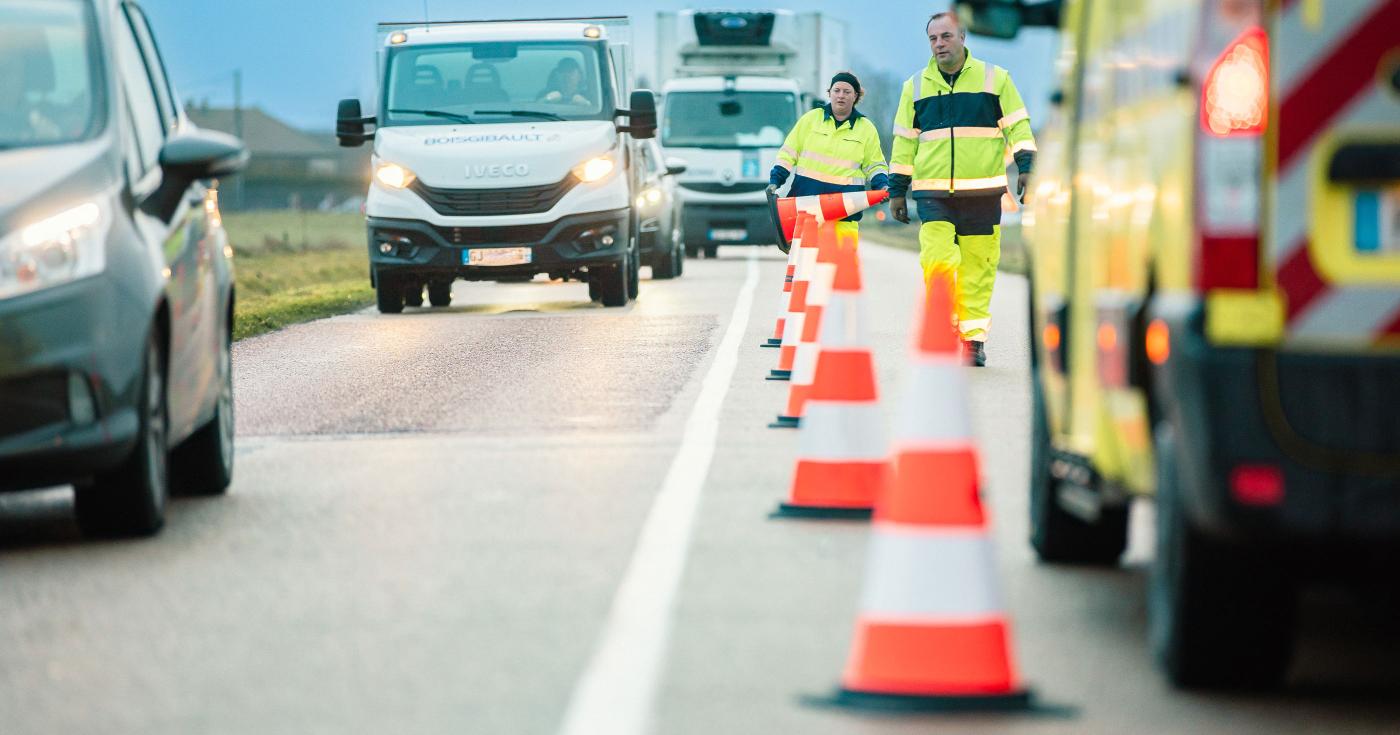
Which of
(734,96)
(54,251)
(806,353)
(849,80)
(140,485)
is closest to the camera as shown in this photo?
(54,251)

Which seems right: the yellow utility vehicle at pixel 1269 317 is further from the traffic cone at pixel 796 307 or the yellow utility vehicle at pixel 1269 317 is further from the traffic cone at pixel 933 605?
the traffic cone at pixel 796 307

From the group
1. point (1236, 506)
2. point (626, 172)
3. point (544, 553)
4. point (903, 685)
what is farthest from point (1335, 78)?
point (626, 172)

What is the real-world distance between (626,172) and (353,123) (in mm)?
2457

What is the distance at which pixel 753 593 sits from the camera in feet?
23.7

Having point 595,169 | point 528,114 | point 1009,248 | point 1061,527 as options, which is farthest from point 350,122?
point 1009,248

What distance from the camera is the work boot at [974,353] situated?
1562 centimetres

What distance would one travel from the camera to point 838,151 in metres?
18.7

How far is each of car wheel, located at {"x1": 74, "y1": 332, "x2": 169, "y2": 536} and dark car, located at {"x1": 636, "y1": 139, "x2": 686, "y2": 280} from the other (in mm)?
17834

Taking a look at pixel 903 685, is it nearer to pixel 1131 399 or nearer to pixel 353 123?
pixel 1131 399

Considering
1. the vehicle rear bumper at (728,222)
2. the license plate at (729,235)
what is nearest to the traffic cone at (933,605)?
the vehicle rear bumper at (728,222)

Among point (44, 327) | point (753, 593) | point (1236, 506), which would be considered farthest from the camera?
point (44, 327)

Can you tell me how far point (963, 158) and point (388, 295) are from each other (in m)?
8.90

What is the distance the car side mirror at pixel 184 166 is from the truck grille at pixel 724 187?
2714cm

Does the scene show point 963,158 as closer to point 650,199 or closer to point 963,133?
point 963,133
